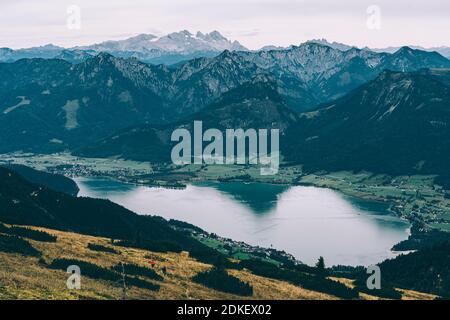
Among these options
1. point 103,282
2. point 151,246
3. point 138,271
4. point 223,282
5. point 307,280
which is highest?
point 103,282

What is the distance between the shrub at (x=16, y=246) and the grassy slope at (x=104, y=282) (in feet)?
6.34

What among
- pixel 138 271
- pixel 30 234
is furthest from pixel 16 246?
pixel 138 271

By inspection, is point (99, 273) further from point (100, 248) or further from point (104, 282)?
point (100, 248)

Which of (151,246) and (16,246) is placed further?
(151,246)

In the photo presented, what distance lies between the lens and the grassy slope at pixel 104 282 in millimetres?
77562

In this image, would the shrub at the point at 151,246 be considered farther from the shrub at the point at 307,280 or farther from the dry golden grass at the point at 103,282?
the shrub at the point at 307,280

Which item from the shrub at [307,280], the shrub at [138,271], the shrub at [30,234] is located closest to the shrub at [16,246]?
the shrub at [30,234]

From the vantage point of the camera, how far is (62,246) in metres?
116

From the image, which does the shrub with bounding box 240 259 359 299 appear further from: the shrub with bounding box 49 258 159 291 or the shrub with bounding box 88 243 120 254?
the shrub with bounding box 49 258 159 291

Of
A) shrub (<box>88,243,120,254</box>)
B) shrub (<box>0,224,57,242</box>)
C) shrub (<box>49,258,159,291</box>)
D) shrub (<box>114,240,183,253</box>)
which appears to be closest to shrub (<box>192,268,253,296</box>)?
shrub (<box>49,258,159,291</box>)

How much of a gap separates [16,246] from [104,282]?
24078 mm

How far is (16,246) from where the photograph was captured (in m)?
107
